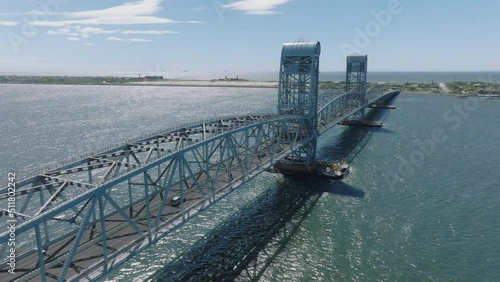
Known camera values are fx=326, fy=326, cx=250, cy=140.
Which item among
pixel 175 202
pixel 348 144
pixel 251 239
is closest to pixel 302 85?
pixel 348 144

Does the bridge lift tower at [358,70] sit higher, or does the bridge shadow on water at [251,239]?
the bridge lift tower at [358,70]

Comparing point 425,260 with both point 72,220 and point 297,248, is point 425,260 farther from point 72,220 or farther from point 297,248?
point 72,220

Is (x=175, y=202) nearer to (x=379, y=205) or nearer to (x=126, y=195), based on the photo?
(x=126, y=195)

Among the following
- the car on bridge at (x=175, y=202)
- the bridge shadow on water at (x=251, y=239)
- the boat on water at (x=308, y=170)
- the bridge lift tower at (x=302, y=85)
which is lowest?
the bridge shadow on water at (x=251, y=239)

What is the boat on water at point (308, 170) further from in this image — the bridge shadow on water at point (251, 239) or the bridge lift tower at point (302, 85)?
the bridge shadow on water at point (251, 239)

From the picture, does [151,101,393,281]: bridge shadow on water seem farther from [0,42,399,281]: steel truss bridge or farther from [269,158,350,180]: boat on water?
[0,42,399,281]: steel truss bridge

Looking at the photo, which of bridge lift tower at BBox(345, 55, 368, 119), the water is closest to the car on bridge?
the water

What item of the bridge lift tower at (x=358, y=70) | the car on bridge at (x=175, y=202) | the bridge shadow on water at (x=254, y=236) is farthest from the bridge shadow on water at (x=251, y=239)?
the bridge lift tower at (x=358, y=70)
